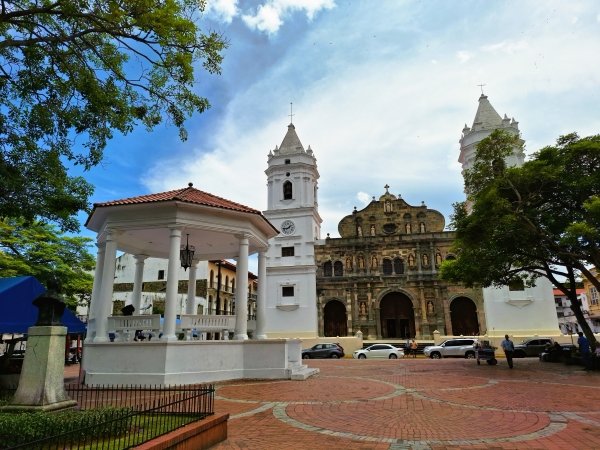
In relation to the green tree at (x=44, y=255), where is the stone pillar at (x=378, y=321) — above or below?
below

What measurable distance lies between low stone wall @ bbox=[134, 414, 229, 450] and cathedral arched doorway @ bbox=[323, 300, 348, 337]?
120ft

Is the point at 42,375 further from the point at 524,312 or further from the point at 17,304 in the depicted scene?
the point at 524,312

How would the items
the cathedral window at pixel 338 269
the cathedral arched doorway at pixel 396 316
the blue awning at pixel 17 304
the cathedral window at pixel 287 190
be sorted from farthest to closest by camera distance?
the cathedral window at pixel 338 269 < the cathedral window at pixel 287 190 < the cathedral arched doorway at pixel 396 316 < the blue awning at pixel 17 304

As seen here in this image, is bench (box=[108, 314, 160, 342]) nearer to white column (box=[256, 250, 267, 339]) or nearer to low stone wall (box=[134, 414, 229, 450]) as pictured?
white column (box=[256, 250, 267, 339])

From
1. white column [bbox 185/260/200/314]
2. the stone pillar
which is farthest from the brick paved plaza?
the stone pillar

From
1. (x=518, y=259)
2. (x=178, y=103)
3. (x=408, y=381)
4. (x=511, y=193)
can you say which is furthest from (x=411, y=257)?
(x=178, y=103)

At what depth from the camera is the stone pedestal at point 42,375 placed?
637 cm

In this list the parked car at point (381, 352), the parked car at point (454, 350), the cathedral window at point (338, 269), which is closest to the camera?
the parked car at point (454, 350)

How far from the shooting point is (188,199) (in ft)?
47.5

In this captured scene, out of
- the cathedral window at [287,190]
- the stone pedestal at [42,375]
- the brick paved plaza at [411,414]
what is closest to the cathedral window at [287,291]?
the cathedral window at [287,190]

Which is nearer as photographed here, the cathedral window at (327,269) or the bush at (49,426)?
the bush at (49,426)

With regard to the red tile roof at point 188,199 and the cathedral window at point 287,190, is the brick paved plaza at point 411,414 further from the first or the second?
the cathedral window at point 287,190

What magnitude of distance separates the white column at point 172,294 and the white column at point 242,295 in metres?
2.22

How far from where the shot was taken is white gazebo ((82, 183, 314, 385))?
13031mm
